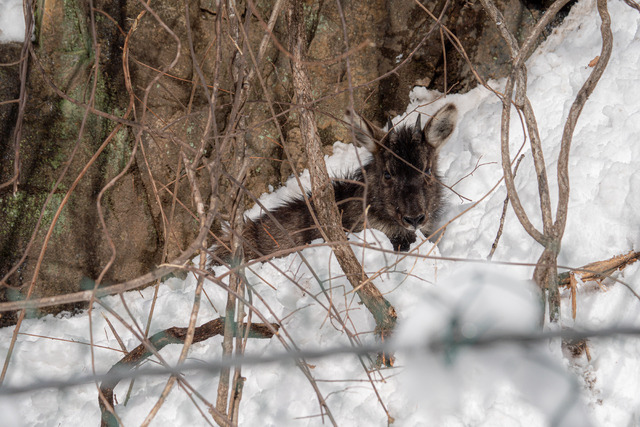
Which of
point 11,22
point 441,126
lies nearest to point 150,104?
point 11,22

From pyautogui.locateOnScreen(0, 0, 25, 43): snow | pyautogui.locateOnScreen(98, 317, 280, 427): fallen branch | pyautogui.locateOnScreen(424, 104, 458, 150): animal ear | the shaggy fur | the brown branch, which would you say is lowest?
pyautogui.locateOnScreen(98, 317, 280, 427): fallen branch

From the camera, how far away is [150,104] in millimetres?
4035

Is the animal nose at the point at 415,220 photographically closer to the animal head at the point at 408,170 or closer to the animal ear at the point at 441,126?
the animal head at the point at 408,170

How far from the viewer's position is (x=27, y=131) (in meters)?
3.63

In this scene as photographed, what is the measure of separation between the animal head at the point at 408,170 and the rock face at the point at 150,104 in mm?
455

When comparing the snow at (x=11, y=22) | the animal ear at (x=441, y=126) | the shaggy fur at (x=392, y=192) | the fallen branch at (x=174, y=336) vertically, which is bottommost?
the fallen branch at (x=174, y=336)

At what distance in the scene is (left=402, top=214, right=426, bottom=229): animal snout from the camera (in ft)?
13.3

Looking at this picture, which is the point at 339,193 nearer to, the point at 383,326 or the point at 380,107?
the point at 380,107

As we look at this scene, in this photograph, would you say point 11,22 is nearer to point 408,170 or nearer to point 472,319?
point 408,170

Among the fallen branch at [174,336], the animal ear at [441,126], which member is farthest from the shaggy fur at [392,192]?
the fallen branch at [174,336]

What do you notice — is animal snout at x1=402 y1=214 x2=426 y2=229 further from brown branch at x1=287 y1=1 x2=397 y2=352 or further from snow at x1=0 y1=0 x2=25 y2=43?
snow at x1=0 y1=0 x2=25 y2=43

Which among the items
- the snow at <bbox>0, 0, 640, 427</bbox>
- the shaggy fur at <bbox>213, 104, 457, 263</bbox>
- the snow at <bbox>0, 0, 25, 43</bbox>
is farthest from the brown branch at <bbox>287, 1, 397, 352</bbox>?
the snow at <bbox>0, 0, 25, 43</bbox>

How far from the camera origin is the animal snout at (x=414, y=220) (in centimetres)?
406

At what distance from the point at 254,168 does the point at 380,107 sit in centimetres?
151
